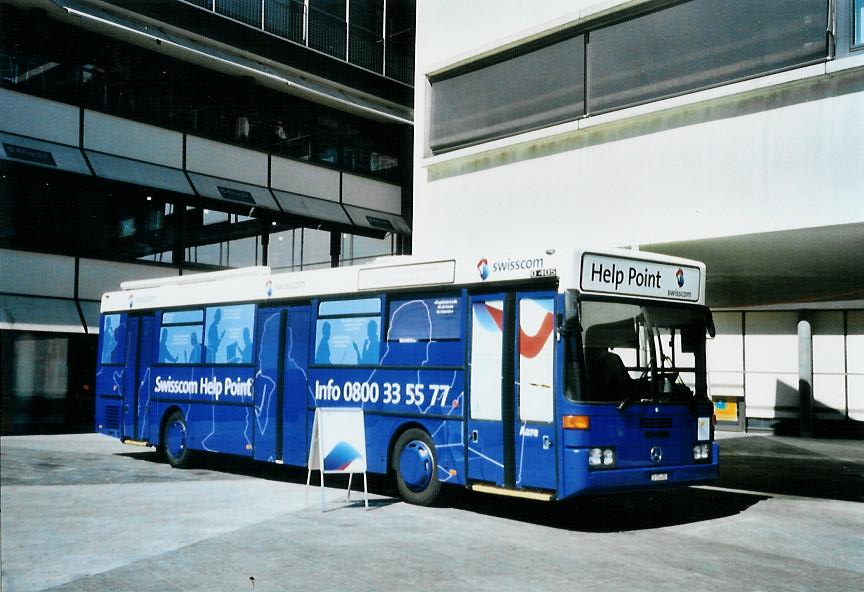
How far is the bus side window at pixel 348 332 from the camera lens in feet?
41.7

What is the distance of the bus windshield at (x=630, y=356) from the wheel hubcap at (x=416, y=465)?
2.53m

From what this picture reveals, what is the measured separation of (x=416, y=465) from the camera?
11.9 m

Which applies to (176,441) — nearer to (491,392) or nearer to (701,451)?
(491,392)

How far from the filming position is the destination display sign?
406 inches

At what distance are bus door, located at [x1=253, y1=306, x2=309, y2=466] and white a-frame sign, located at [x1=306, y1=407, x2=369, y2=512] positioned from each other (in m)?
1.91

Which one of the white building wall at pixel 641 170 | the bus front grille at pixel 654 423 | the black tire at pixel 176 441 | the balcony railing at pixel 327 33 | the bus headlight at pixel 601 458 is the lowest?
the black tire at pixel 176 441

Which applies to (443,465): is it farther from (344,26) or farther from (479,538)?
(344,26)

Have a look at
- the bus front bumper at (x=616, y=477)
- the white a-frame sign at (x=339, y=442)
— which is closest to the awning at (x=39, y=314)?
the white a-frame sign at (x=339, y=442)

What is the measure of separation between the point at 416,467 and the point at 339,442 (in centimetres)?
101

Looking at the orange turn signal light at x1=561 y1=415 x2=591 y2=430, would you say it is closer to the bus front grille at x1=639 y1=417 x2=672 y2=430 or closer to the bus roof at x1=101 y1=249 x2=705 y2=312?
the bus front grille at x1=639 y1=417 x2=672 y2=430

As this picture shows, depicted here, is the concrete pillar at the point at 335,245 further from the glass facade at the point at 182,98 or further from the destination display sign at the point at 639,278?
the destination display sign at the point at 639,278

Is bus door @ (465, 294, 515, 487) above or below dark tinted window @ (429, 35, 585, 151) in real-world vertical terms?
below

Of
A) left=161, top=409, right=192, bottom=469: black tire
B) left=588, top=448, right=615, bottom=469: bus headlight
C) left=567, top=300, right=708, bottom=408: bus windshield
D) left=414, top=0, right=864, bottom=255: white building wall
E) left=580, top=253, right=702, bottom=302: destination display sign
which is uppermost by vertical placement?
left=414, top=0, right=864, bottom=255: white building wall

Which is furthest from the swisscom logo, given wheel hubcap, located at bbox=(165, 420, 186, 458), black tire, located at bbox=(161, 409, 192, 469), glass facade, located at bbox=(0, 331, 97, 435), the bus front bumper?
glass facade, located at bbox=(0, 331, 97, 435)
